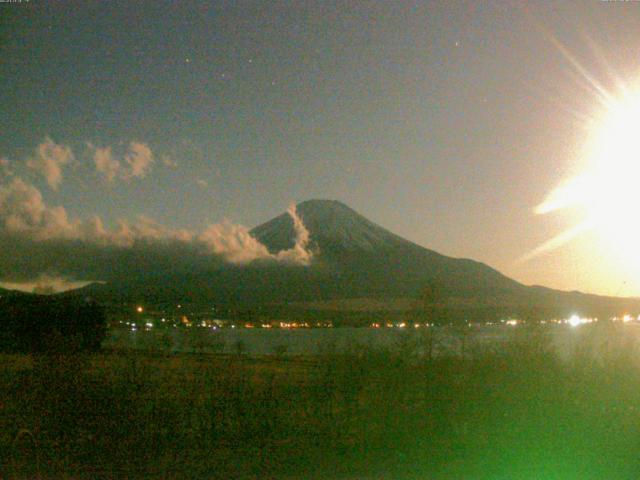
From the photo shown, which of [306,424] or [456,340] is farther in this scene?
[456,340]

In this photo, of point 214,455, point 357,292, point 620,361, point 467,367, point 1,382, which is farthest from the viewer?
point 357,292

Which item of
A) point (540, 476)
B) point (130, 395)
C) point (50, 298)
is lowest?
point (540, 476)

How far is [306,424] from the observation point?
37.2 ft

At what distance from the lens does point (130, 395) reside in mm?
11445

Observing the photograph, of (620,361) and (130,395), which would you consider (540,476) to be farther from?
(620,361)

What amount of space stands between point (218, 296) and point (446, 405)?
59325 millimetres

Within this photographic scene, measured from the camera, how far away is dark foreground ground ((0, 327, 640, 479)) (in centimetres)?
922

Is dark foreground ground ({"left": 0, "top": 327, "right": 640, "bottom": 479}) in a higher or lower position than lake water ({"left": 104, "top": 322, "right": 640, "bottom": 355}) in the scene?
lower

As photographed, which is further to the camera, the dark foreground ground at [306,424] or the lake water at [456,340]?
the lake water at [456,340]

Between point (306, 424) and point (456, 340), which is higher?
point (456, 340)

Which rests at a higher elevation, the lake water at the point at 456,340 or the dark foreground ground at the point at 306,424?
the lake water at the point at 456,340

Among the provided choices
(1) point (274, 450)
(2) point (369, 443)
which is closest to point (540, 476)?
(2) point (369, 443)

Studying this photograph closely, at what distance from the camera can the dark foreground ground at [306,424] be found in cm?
922

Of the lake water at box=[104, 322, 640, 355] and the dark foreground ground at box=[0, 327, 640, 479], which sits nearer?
the dark foreground ground at box=[0, 327, 640, 479]
